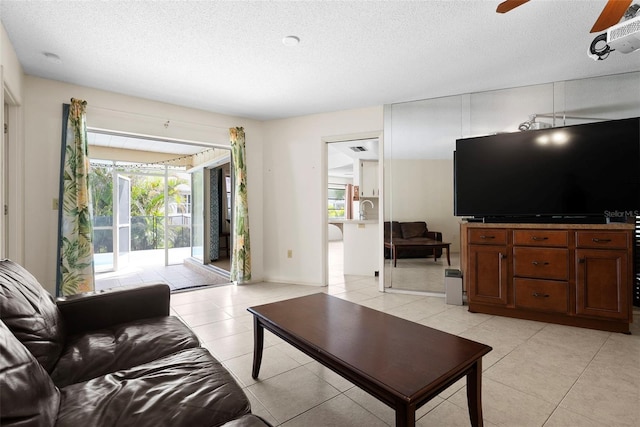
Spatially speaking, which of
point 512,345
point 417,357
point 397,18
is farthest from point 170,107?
point 512,345

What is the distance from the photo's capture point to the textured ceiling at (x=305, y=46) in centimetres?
215

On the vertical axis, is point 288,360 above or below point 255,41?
below

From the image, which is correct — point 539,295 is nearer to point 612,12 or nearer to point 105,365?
point 612,12

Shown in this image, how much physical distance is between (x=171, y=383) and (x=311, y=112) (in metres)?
3.90

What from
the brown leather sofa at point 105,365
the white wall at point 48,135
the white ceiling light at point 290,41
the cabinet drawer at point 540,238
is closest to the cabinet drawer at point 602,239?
the cabinet drawer at point 540,238

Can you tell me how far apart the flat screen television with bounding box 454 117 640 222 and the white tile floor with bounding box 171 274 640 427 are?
1.12 m

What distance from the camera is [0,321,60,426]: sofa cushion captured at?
78cm

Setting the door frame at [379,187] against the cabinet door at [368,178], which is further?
the cabinet door at [368,178]

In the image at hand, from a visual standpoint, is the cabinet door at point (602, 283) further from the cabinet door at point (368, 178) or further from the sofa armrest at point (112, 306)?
the cabinet door at point (368, 178)

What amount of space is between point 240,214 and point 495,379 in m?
3.62

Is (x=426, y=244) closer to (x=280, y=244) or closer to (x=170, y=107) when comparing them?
(x=280, y=244)

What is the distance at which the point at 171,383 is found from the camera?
118cm

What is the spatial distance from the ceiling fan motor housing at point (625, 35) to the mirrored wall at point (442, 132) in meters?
1.59

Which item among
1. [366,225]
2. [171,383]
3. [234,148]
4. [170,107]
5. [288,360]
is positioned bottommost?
[288,360]
